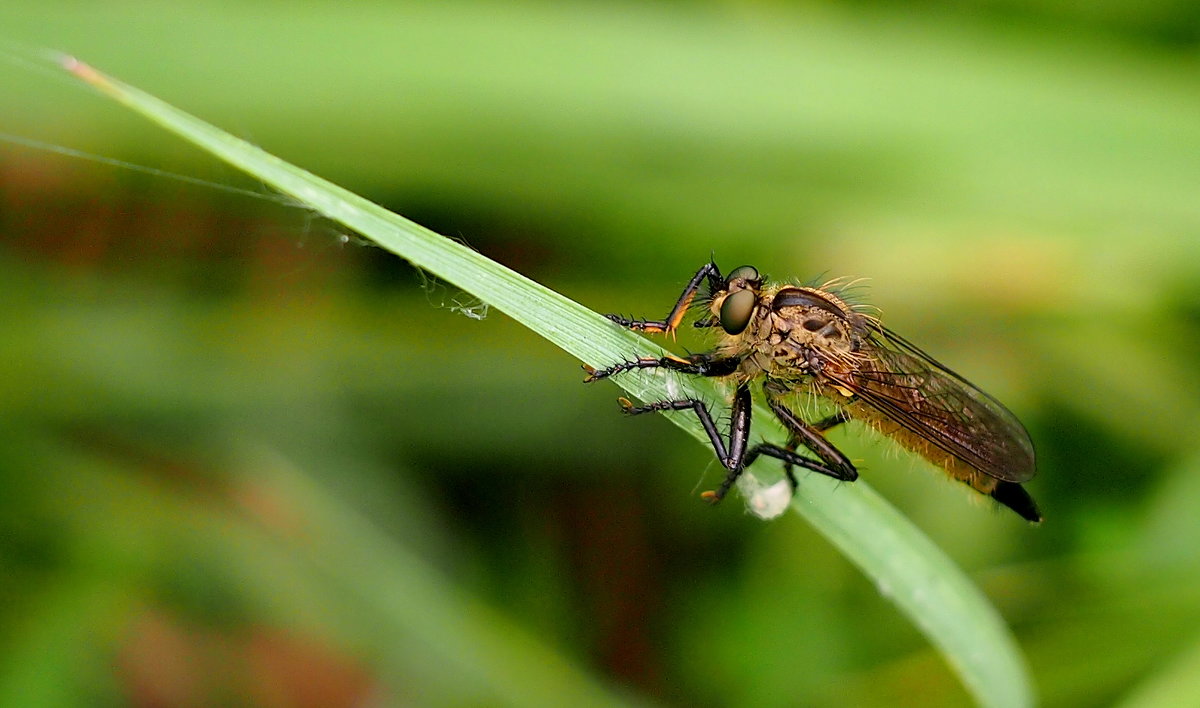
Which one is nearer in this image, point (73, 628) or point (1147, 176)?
point (73, 628)

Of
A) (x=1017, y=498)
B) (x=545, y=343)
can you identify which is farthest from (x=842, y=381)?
(x=545, y=343)

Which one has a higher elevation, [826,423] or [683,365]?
[683,365]

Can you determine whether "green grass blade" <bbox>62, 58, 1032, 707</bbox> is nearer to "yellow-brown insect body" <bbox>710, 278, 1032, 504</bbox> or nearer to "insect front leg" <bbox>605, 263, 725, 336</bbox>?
"insect front leg" <bbox>605, 263, 725, 336</bbox>

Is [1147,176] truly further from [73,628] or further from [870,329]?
[73,628]

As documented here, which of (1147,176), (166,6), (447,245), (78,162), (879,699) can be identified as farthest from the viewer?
(78,162)

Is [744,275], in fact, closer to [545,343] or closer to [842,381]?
[842,381]

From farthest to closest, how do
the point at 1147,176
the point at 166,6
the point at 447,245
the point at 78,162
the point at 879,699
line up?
the point at 78,162 → the point at 1147,176 → the point at 879,699 → the point at 166,6 → the point at 447,245

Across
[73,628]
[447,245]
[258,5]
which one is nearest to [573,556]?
[73,628]
